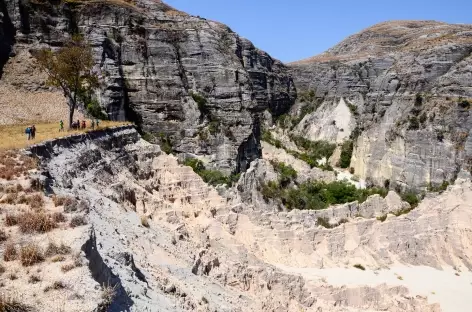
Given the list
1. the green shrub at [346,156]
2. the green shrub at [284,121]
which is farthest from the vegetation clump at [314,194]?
the green shrub at [284,121]

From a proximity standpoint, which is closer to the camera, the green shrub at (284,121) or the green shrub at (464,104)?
the green shrub at (464,104)

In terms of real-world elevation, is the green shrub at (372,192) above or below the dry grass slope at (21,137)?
below

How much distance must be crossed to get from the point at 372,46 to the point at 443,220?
2349 inches

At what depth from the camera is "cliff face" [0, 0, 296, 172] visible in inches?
1387

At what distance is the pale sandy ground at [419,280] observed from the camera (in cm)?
1788

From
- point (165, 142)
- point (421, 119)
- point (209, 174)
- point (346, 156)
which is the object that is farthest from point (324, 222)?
point (346, 156)

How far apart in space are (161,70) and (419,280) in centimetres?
2739

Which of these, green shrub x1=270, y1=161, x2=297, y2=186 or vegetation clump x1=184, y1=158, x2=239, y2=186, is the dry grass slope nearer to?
vegetation clump x1=184, y1=158, x2=239, y2=186

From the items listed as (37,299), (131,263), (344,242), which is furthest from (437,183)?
(37,299)

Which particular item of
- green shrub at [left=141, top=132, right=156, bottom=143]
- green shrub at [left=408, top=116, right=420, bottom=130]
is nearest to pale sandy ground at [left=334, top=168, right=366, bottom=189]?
green shrub at [left=408, top=116, right=420, bottom=130]

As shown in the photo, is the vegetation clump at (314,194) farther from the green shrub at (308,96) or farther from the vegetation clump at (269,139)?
the green shrub at (308,96)

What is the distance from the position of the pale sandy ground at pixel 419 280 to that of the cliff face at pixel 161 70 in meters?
18.5

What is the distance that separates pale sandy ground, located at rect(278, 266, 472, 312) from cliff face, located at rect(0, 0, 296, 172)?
18475 millimetres

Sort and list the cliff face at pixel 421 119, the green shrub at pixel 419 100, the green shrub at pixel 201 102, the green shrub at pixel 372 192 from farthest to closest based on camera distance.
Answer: the green shrub at pixel 419 100
the green shrub at pixel 201 102
the green shrub at pixel 372 192
the cliff face at pixel 421 119
